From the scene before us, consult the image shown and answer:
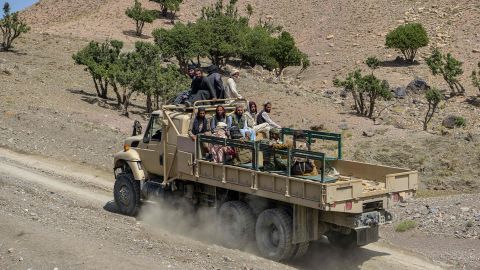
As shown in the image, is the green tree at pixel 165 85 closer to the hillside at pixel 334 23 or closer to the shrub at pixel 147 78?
the shrub at pixel 147 78

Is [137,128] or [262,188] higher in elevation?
[137,128]

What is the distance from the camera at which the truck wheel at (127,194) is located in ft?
49.3

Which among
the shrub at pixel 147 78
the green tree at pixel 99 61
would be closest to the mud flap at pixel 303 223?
the shrub at pixel 147 78

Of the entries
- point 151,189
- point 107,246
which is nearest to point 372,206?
point 107,246

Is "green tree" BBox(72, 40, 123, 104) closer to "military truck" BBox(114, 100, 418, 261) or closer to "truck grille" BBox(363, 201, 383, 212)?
"military truck" BBox(114, 100, 418, 261)

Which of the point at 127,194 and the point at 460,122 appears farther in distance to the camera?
the point at 460,122

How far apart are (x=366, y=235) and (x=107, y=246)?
4502 millimetres

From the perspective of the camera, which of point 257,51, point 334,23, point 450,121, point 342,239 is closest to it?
point 342,239

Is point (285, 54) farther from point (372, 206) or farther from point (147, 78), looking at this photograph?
point (372, 206)

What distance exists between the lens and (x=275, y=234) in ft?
39.7

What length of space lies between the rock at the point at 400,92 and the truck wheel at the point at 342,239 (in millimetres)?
35569

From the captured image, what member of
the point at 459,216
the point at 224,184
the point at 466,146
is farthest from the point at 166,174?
the point at 466,146

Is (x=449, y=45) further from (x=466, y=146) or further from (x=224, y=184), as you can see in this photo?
(x=224, y=184)

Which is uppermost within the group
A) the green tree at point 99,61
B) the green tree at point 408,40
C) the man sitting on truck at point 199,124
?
the green tree at point 408,40
